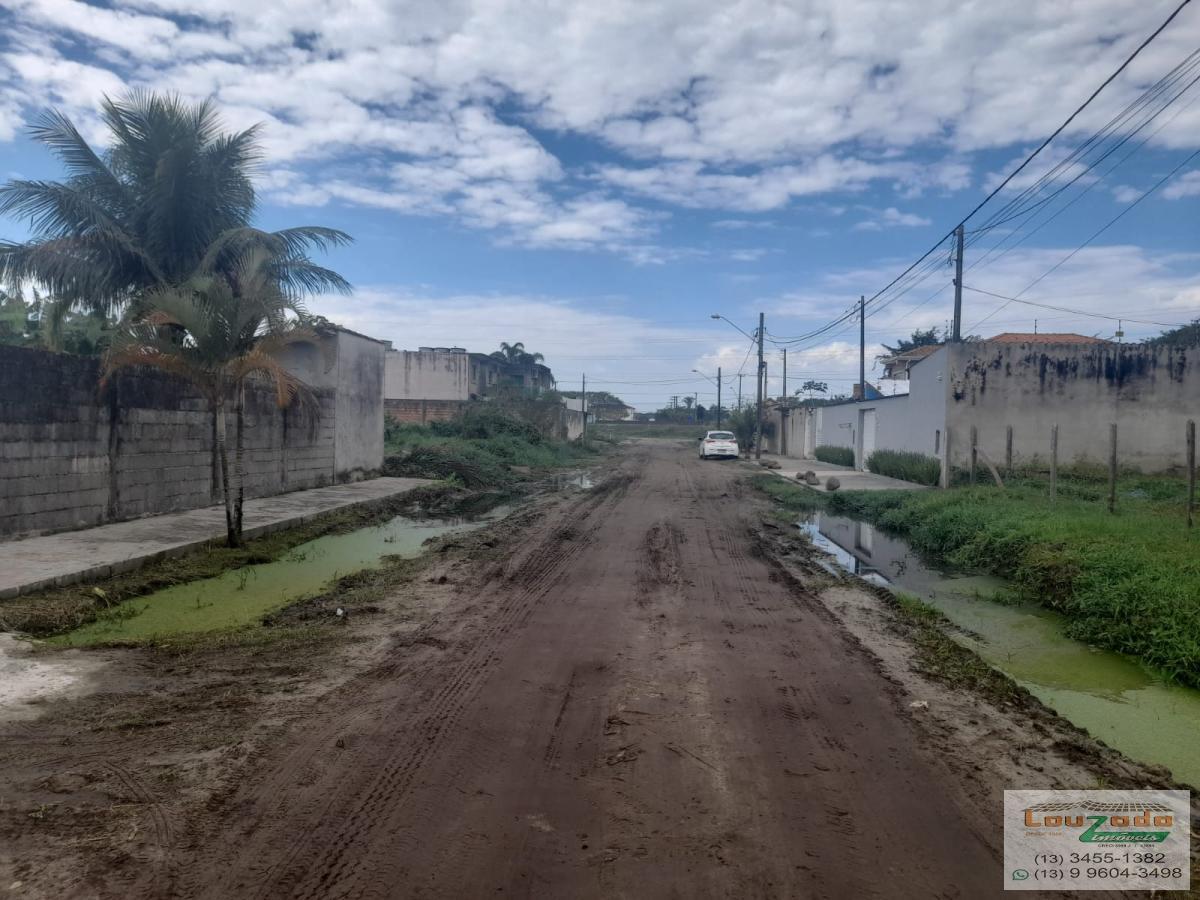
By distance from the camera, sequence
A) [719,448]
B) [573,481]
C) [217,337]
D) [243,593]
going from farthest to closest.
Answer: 1. [719,448]
2. [573,481]
3. [217,337]
4. [243,593]

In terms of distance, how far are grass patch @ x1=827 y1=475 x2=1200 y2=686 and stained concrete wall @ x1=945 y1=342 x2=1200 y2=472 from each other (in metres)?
4.49

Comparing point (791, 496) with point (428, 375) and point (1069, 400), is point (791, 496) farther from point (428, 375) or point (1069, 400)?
point (428, 375)

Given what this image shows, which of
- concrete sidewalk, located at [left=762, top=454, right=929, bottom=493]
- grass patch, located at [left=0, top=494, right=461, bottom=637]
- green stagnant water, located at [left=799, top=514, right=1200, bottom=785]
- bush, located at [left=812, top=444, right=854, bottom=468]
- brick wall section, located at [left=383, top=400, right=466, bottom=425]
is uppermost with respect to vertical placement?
brick wall section, located at [left=383, top=400, right=466, bottom=425]

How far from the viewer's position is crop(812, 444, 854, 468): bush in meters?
31.6

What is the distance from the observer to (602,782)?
3.85 metres

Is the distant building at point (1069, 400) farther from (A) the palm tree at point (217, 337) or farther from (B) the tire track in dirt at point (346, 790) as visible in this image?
(B) the tire track in dirt at point (346, 790)

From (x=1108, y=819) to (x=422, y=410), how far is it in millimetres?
37556

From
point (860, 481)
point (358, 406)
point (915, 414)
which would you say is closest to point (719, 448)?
point (860, 481)

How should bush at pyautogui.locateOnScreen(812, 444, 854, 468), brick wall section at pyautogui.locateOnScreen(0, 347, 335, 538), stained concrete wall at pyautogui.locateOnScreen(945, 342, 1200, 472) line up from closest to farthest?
brick wall section at pyautogui.locateOnScreen(0, 347, 335, 538) → stained concrete wall at pyautogui.locateOnScreen(945, 342, 1200, 472) → bush at pyautogui.locateOnScreen(812, 444, 854, 468)

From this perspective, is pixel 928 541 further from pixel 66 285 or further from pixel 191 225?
pixel 66 285

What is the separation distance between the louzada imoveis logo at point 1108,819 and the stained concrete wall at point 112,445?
11.1 m

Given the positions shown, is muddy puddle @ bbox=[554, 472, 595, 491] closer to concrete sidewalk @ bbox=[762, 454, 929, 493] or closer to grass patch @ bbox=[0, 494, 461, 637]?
concrete sidewalk @ bbox=[762, 454, 929, 493]

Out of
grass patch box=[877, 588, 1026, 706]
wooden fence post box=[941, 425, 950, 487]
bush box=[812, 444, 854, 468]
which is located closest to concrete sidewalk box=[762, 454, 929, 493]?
wooden fence post box=[941, 425, 950, 487]

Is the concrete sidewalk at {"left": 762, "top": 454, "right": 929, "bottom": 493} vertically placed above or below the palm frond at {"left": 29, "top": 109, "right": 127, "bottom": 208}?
below
